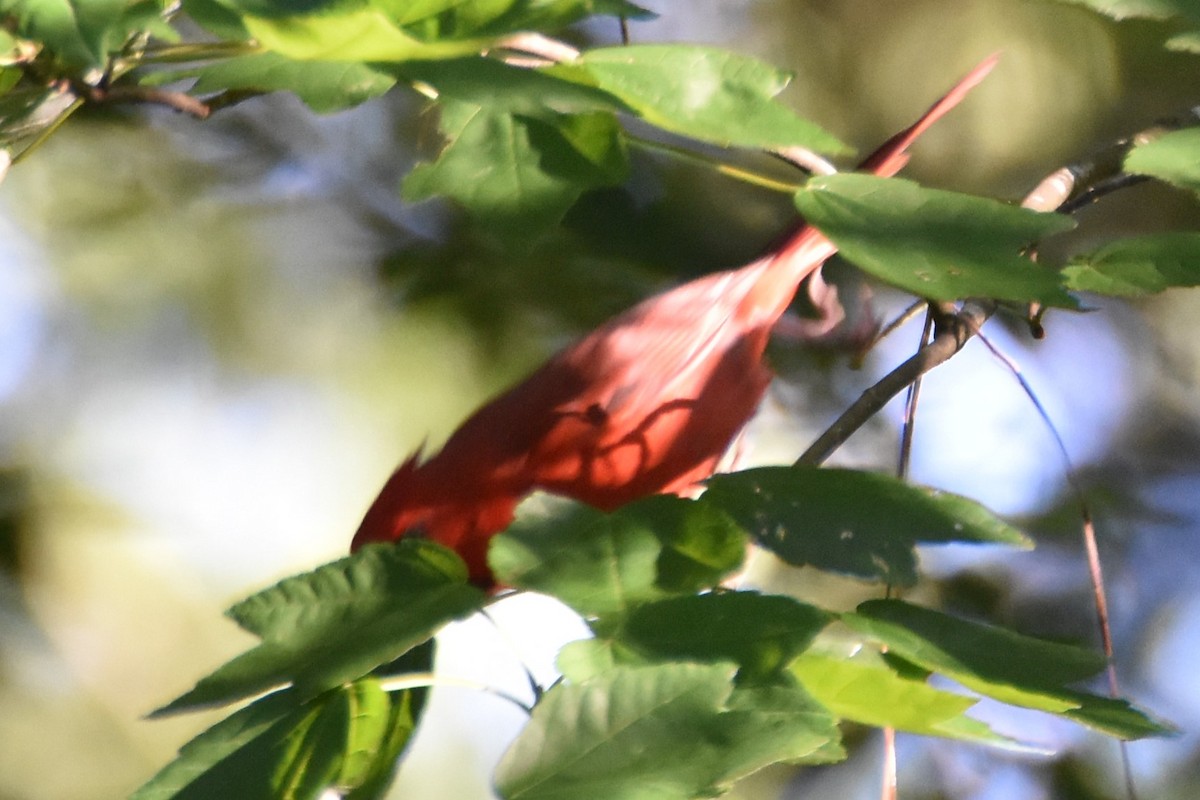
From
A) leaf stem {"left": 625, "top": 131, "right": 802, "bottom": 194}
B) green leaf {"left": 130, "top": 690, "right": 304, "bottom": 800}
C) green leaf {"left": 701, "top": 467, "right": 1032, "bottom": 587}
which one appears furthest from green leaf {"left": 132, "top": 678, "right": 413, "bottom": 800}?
leaf stem {"left": 625, "top": 131, "right": 802, "bottom": 194}

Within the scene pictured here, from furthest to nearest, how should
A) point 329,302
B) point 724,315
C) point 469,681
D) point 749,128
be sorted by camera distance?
point 329,302 < point 724,315 < point 469,681 < point 749,128

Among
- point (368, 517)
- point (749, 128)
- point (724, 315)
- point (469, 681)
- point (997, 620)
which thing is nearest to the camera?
point (749, 128)

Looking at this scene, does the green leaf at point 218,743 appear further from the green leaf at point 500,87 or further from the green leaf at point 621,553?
the green leaf at point 500,87

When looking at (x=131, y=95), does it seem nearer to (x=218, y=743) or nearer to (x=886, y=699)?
(x=218, y=743)

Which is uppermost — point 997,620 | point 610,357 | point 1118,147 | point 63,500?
point 1118,147

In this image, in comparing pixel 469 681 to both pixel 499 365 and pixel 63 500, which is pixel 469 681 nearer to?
pixel 499 365

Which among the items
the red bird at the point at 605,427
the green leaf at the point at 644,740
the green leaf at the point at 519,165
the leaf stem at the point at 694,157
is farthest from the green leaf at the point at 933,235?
the red bird at the point at 605,427

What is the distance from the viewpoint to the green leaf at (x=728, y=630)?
19.7 inches

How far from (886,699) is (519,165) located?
13.0 inches

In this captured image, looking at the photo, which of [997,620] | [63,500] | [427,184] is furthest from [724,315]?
[63,500]

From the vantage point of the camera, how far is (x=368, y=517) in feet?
3.29

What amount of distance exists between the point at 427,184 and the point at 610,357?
0.43 m

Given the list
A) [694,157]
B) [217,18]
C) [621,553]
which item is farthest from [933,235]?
[217,18]

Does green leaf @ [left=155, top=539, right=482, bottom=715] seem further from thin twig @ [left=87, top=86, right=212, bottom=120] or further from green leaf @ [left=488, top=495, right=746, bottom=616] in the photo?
thin twig @ [left=87, top=86, right=212, bottom=120]
